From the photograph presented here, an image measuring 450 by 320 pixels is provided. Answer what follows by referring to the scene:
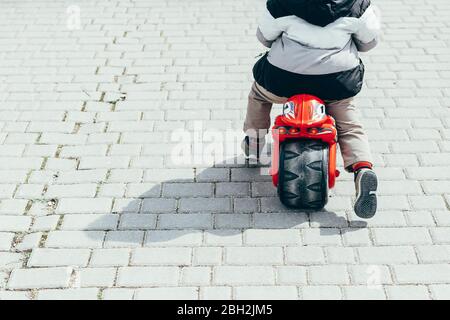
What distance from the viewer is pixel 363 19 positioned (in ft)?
13.7

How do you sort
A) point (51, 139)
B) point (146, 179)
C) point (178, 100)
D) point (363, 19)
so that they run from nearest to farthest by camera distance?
point (363, 19) → point (146, 179) → point (51, 139) → point (178, 100)

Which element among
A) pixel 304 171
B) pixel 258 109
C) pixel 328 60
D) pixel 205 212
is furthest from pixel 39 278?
pixel 328 60

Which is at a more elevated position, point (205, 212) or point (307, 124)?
point (307, 124)

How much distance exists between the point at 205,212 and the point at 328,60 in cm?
137

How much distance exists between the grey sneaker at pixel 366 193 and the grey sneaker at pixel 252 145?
3.07ft

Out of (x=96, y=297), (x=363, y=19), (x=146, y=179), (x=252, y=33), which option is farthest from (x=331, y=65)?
(x=252, y=33)

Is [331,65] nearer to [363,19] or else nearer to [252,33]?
[363,19]

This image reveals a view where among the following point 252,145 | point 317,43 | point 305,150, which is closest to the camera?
point 317,43

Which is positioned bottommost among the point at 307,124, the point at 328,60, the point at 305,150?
the point at 305,150

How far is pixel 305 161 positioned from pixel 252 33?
327 centimetres

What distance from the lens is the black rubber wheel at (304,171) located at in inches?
168

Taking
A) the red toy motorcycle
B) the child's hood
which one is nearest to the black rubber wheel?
the red toy motorcycle

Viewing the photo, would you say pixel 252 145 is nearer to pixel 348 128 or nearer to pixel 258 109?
pixel 258 109

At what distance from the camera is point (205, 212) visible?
182 inches
